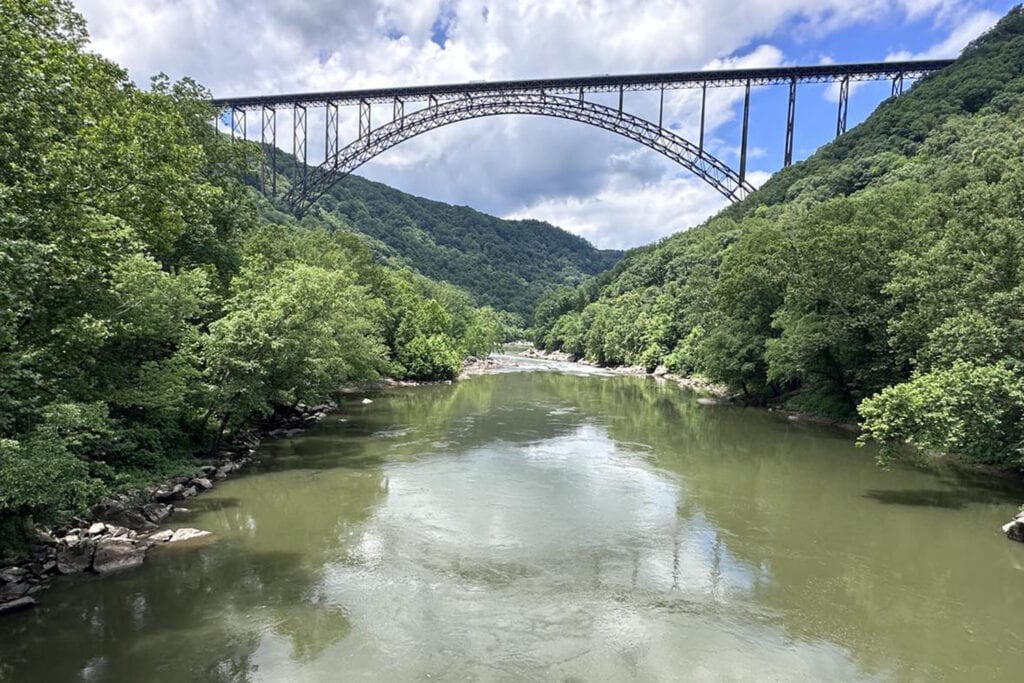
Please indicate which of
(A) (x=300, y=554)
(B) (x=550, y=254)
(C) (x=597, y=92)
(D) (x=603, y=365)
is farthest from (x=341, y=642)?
(B) (x=550, y=254)

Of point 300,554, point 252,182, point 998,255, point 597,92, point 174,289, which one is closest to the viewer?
point 300,554

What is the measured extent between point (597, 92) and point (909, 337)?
137ft

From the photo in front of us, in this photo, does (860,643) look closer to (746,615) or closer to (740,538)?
(746,615)

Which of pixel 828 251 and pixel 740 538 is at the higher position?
pixel 828 251

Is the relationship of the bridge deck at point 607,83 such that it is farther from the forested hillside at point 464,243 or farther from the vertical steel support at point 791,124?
the forested hillside at point 464,243

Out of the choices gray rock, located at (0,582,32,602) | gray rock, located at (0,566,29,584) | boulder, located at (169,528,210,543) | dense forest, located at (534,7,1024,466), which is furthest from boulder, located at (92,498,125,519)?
dense forest, located at (534,7,1024,466)

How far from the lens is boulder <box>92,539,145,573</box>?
10.3 metres

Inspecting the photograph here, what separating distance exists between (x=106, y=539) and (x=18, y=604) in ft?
7.03

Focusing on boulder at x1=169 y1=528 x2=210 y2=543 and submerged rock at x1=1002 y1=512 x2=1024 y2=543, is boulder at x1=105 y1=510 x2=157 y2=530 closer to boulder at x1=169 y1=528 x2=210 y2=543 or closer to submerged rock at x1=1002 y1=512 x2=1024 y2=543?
boulder at x1=169 y1=528 x2=210 y2=543

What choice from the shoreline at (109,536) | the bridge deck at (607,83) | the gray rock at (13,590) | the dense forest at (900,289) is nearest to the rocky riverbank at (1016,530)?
the dense forest at (900,289)

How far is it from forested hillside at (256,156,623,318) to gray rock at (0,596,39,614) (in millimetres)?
85404

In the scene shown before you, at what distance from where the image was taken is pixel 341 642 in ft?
27.2

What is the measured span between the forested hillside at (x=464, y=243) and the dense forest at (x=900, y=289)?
61.3 meters

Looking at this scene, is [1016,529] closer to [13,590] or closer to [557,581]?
[557,581]
